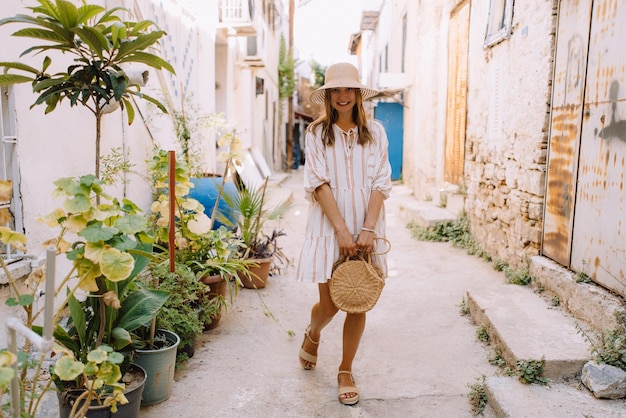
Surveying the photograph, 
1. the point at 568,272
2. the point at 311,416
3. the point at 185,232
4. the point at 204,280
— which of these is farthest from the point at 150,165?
the point at 568,272

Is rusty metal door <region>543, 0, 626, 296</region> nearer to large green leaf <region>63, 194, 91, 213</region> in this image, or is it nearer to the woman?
the woman

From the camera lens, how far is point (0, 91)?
2.62m

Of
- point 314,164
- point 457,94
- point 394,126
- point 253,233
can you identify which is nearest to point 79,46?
point 314,164

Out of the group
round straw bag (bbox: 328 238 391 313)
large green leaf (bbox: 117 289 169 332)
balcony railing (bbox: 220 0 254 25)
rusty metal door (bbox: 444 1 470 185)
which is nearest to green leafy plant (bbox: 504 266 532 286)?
round straw bag (bbox: 328 238 391 313)

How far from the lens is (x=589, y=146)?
3.50m

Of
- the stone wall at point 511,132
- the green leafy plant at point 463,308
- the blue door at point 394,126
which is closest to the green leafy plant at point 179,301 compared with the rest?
the green leafy plant at point 463,308

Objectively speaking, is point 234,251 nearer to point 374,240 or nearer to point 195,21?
point 374,240

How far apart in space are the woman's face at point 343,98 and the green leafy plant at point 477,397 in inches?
62.2

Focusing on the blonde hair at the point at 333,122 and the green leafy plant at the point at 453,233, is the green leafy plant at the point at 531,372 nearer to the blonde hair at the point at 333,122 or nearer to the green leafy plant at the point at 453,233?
the blonde hair at the point at 333,122

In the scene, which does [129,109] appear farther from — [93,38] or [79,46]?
[93,38]

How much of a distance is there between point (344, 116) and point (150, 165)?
1264 mm

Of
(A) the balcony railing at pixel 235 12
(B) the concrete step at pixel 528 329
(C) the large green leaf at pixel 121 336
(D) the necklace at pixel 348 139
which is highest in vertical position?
(A) the balcony railing at pixel 235 12

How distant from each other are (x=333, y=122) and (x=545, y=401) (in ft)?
5.59

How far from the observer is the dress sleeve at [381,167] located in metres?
2.70
